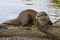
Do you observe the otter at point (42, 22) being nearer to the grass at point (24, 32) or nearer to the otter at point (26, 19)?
the grass at point (24, 32)

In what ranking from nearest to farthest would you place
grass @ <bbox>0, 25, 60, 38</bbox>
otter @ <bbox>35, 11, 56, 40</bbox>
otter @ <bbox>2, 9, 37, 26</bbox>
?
grass @ <bbox>0, 25, 60, 38</bbox> → otter @ <bbox>35, 11, 56, 40</bbox> → otter @ <bbox>2, 9, 37, 26</bbox>

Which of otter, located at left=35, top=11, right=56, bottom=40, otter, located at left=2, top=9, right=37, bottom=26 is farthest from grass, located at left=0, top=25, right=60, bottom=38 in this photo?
otter, located at left=2, top=9, right=37, bottom=26

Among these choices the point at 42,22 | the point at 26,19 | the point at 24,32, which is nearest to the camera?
the point at 24,32

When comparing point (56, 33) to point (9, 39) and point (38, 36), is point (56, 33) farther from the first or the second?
point (9, 39)

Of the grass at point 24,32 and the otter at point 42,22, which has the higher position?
the otter at point 42,22

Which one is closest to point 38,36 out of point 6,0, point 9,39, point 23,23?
point 9,39

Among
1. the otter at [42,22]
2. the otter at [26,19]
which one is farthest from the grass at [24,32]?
the otter at [26,19]

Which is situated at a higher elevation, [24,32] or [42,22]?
[42,22]

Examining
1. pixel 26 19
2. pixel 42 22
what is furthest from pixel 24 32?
pixel 26 19

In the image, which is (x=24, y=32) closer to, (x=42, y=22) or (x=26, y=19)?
(x=42, y=22)

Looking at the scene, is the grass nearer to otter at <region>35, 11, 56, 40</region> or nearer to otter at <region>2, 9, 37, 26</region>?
otter at <region>35, 11, 56, 40</region>

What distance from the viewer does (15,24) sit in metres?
5.19

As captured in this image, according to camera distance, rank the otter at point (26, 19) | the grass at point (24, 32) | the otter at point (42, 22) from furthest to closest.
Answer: the otter at point (26, 19), the otter at point (42, 22), the grass at point (24, 32)

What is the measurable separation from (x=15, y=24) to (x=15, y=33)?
2.72 ft
